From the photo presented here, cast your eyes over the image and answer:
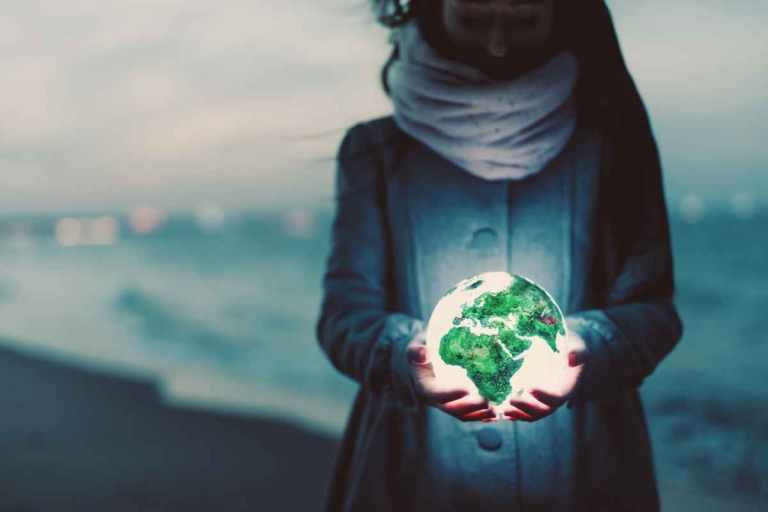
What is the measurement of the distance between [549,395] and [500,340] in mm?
168

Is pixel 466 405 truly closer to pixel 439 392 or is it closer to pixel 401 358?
pixel 439 392

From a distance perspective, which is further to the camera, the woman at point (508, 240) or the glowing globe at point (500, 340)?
the woman at point (508, 240)

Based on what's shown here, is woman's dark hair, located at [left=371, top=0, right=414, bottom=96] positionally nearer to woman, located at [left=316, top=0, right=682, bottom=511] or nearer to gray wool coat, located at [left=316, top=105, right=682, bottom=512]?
woman, located at [left=316, top=0, right=682, bottom=511]

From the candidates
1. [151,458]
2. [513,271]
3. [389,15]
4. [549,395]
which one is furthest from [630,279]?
[151,458]

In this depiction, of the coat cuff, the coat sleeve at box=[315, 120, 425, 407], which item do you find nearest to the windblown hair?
the coat sleeve at box=[315, 120, 425, 407]

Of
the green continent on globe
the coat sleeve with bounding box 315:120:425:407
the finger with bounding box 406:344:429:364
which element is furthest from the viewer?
the coat sleeve with bounding box 315:120:425:407

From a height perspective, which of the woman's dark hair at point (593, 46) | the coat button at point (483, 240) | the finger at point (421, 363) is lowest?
the finger at point (421, 363)

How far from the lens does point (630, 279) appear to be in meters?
1.86

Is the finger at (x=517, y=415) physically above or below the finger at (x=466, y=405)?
below

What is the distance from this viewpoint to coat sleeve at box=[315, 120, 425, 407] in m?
1.82

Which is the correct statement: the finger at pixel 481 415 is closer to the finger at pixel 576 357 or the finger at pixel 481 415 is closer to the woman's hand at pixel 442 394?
the woman's hand at pixel 442 394

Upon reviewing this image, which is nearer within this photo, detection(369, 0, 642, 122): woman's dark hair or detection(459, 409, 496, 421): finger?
detection(459, 409, 496, 421): finger

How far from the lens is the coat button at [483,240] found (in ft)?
6.24

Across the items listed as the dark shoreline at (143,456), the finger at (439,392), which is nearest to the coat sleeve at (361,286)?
the finger at (439,392)
